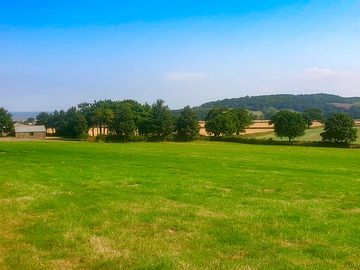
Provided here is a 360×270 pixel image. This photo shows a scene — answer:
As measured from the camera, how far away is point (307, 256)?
499 inches

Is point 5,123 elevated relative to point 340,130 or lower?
elevated

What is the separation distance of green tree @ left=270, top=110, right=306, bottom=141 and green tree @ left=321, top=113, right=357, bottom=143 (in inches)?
540

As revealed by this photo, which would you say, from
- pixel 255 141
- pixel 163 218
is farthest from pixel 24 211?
pixel 255 141

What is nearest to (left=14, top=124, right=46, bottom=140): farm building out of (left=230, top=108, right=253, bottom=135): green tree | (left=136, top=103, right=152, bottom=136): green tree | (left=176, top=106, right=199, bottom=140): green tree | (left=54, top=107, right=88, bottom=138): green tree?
(left=54, top=107, right=88, bottom=138): green tree

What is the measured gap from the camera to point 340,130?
117438 mm

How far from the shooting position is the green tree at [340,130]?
117688mm

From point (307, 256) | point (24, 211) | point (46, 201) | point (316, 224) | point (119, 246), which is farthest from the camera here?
point (46, 201)

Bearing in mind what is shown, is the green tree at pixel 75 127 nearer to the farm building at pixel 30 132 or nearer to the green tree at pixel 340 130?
the farm building at pixel 30 132

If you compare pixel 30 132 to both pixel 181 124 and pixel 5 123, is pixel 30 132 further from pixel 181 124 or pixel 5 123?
pixel 181 124

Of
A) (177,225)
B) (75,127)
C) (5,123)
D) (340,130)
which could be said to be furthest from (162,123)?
(177,225)

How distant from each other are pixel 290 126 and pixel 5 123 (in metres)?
113

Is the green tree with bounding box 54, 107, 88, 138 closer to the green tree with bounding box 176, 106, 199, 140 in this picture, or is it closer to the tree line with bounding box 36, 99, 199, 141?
the tree line with bounding box 36, 99, 199, 141

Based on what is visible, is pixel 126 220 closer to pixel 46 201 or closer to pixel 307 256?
pixel 46 201

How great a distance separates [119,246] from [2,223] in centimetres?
605
